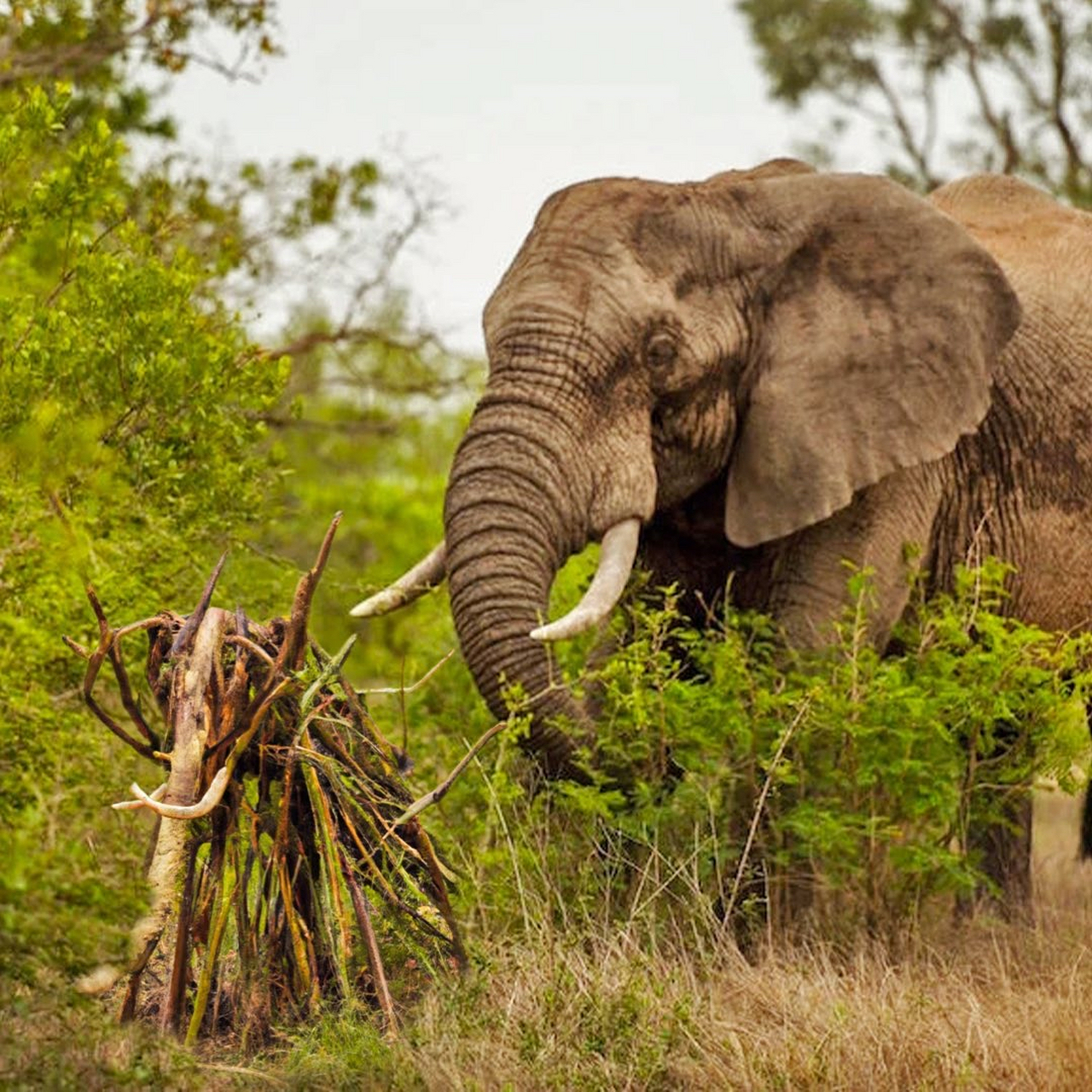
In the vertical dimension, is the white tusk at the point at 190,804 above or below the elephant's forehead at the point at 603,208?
below

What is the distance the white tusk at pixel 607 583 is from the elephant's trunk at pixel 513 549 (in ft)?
0.29

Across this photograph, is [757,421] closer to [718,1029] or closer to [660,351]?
[660,351]

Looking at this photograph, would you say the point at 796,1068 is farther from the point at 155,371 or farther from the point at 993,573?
the point at 155,371

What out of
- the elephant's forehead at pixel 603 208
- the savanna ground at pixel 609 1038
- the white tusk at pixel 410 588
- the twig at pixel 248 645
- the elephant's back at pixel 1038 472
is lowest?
the savanna ground at pixel 609 1038

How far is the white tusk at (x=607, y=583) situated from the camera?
7195 mm

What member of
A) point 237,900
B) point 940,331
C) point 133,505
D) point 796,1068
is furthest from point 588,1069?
point 940,331

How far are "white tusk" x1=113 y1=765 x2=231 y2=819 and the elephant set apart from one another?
2003 millimetres

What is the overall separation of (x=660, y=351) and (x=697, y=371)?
0.15 m

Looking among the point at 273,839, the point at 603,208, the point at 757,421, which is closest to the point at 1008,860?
the point at 757,421

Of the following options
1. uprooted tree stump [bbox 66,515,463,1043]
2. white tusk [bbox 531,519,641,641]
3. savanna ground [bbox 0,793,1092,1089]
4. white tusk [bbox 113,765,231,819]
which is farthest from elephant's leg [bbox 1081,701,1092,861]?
white tusk [bbox 113,765,231,819]

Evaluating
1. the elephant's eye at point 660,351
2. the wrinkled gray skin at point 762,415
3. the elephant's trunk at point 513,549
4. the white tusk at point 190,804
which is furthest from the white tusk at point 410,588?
the white tusk at point 190,804

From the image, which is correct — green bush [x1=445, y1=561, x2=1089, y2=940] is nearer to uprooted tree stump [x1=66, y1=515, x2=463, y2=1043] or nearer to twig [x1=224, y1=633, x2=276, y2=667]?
uprooted tree stump [x1=66, y1=515, x2=463, y2=1043]

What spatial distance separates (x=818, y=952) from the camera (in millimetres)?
7359

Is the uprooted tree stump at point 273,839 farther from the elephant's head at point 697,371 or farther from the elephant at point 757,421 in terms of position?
the elephant at point 757,421
